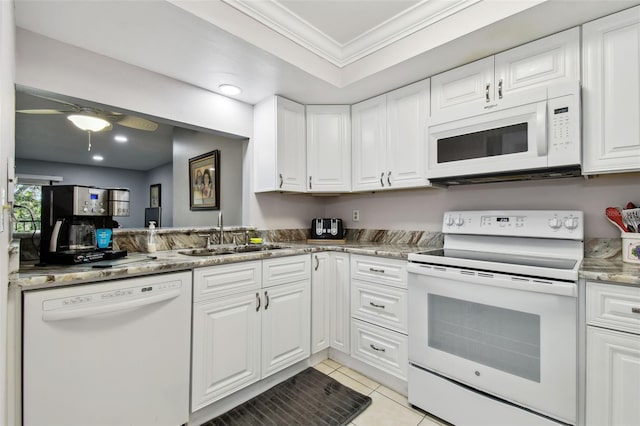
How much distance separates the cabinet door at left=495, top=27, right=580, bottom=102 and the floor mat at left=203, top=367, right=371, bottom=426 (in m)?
2.08

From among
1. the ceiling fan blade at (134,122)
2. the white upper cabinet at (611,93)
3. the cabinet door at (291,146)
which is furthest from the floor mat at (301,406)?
the ceiling fan blade at (134,122)

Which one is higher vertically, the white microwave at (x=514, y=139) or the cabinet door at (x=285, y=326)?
the white microwave at (x=514, y=139)

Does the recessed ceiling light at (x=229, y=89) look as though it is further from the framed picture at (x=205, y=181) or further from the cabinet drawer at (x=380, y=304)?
the cabinet drawer at (x=380, y=304)

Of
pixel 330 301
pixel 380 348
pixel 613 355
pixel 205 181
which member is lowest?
pixel 380 348

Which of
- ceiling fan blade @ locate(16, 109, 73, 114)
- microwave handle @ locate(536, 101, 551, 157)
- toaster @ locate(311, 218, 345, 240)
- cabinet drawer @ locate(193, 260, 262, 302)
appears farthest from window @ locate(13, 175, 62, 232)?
microwave handle @ locate(536, 101, 551, 157)

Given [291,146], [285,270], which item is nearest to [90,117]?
[291,146]

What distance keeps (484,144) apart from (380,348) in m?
1.50

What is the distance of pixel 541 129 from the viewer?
154 centimetres

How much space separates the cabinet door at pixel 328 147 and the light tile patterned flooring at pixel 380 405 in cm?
149

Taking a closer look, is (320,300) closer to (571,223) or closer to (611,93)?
(571,223)

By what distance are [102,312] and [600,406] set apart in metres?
2.17

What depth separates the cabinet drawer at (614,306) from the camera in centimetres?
116

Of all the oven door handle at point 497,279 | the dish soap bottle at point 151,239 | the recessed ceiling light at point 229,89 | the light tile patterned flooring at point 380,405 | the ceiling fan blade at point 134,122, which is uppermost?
the recessed ceiling light at point 229,89

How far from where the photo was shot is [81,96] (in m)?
1.74
